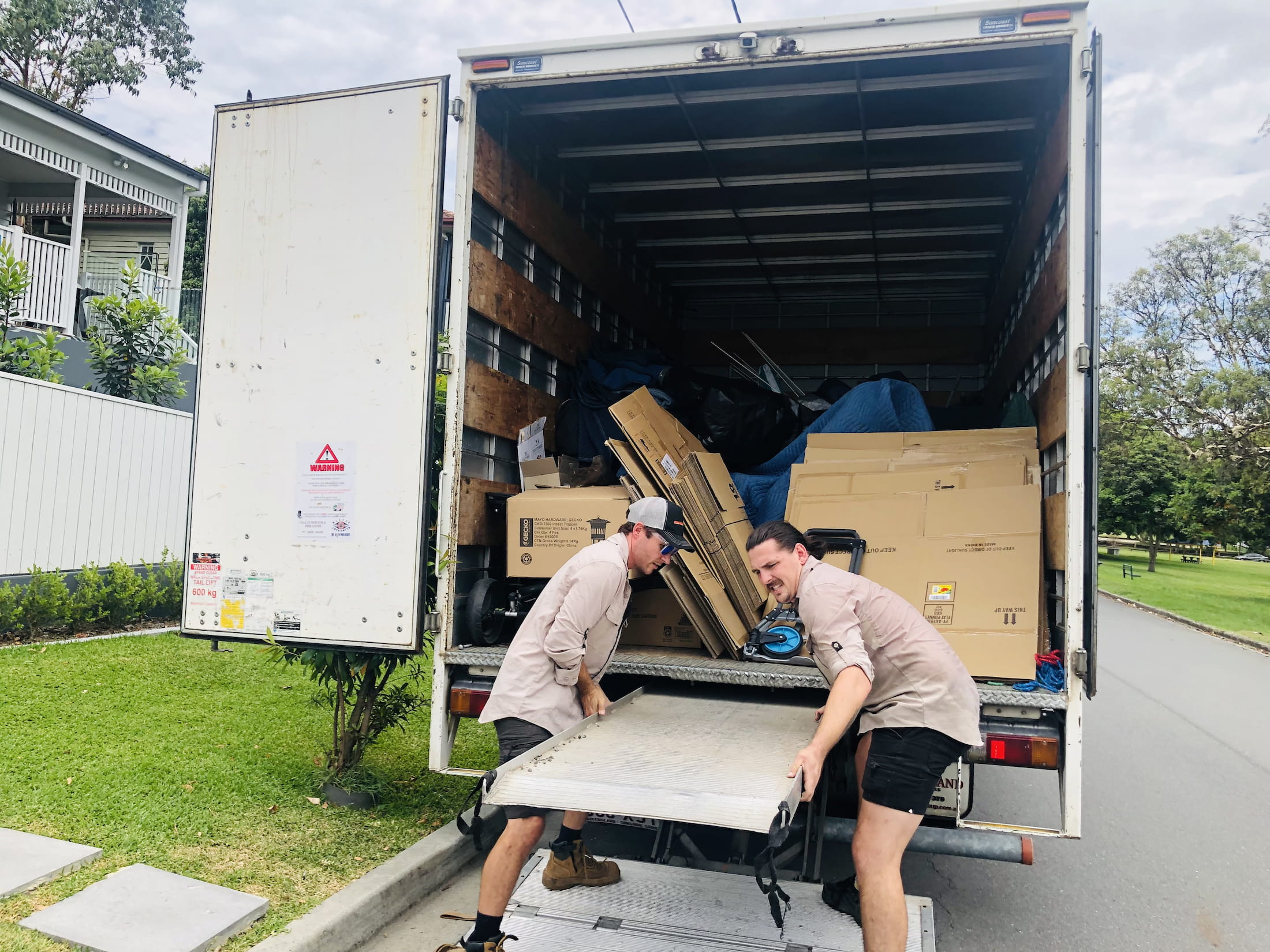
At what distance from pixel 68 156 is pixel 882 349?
43.0ft

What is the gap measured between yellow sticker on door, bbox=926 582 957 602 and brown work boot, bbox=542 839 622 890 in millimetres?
1744

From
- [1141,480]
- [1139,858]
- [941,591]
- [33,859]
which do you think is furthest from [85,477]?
[1141,480]

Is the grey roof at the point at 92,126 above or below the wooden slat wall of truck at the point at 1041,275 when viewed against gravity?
above

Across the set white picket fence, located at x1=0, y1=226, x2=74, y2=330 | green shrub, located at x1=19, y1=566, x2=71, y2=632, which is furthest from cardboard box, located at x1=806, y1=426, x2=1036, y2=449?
white picket fence, located at x1=0, y1=226, x2=74, y2=330

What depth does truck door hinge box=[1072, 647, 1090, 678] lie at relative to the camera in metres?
3.50

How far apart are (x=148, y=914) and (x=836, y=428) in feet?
13.6

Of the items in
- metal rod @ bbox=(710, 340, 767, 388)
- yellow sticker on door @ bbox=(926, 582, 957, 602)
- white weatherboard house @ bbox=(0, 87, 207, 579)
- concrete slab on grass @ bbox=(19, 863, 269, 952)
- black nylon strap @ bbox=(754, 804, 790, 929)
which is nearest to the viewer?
black nylon strap @ bbox=(754, 804, 790, 929)

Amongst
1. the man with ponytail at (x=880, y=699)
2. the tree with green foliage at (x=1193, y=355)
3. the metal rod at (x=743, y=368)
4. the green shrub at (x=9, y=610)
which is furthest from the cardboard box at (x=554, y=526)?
the tree with green foliage at (x=1193, y=355)

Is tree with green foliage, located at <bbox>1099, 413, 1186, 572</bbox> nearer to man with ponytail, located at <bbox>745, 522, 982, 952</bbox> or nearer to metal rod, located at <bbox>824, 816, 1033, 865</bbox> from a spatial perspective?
metal rod, located at <bbox>824, 816, 1033, 865</bbox>

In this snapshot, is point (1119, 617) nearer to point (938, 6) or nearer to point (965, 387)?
point (965, 387)

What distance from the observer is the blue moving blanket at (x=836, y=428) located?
18.5ft

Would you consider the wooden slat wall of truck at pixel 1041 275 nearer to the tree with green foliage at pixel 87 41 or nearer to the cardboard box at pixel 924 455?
the cardboard box at pixel 924 455

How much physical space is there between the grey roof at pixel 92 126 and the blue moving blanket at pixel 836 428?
12.9 m

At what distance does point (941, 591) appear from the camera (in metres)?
4.19
